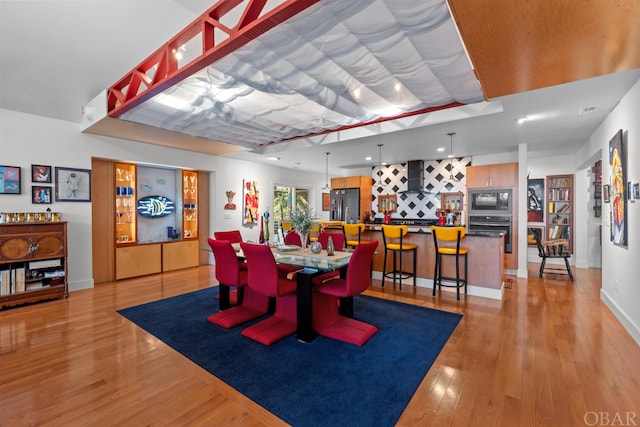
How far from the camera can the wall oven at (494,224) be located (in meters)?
5.93

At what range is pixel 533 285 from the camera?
16.2 feet

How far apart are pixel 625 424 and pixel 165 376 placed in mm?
3139

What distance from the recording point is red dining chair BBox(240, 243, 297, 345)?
2.76 meters

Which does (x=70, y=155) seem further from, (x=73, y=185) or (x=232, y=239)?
(x=232, y=239)

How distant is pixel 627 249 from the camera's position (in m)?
3.12

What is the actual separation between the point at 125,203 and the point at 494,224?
7613mm

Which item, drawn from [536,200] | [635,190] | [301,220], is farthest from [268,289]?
[536,200]

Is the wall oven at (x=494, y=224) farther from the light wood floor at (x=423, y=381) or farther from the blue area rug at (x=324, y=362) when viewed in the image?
the blue area rug at (x=324, y=362)

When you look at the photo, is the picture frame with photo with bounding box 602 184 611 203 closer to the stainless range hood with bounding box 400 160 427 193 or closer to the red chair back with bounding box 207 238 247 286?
the stainless range hood with bounding box 400 160 427 193

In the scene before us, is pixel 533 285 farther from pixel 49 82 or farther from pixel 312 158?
pixel 49 82

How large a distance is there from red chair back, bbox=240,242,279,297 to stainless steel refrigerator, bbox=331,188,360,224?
5160 mm

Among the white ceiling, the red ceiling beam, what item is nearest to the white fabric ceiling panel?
the red ceiling beam

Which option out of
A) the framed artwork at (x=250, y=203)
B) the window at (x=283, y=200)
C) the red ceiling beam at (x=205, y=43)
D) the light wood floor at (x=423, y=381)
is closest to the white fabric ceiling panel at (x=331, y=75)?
the red ceiling beam at (x=205, y=43)

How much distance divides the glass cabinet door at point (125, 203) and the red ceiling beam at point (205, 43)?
2493 mm
